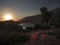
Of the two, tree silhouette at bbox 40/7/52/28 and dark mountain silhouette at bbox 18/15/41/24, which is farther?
tree silhouette at bbox 40/7/52/28

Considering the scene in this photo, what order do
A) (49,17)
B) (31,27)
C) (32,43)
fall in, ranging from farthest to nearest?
(49,17)
(31,27)
(32,43)

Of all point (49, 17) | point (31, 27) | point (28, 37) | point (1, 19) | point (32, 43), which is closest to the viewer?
point (32, 43)

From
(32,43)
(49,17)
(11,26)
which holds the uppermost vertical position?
(49,17)

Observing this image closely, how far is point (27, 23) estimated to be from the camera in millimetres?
22828

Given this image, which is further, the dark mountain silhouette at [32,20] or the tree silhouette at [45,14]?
the tree silhouette at [45,14]

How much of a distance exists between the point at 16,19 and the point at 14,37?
14.4 ft

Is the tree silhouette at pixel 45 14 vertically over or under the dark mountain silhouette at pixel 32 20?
over

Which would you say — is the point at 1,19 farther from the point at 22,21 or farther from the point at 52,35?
the point at 52,35

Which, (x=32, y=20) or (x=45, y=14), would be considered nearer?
(x=32, y=20)

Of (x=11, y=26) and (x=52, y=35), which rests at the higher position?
(x=11, y=26)

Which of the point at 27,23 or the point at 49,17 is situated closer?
the point at 27,23

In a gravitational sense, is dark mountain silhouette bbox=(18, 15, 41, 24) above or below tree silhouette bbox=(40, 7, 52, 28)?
below

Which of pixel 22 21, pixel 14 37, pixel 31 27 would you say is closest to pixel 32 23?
pixel 31 27

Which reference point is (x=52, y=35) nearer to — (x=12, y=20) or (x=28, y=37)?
(x=28, y=37)
